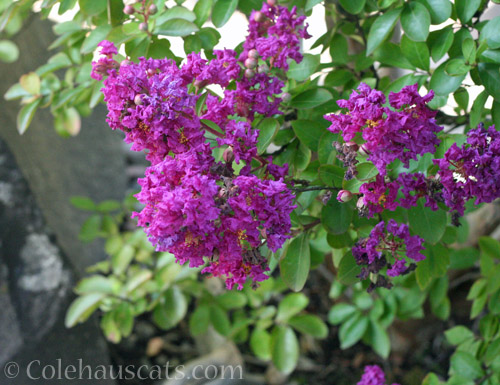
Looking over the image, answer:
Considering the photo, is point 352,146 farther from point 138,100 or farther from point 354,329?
point 354,329

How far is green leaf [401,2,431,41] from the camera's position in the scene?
0.80 meters

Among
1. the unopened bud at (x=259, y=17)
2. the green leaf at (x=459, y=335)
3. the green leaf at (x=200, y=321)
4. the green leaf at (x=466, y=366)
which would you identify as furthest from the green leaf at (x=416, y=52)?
the green leaf at (x=200, y=321)

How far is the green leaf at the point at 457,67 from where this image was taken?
0.78 metres

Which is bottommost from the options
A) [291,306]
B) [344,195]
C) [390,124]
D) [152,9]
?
[291,306]

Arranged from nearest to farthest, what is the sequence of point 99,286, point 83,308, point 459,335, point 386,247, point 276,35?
point 386,247 < point 276,35 < point 459,335 < point 83,308 < point 99,286

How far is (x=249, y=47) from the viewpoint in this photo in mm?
842

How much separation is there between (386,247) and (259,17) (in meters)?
0.42

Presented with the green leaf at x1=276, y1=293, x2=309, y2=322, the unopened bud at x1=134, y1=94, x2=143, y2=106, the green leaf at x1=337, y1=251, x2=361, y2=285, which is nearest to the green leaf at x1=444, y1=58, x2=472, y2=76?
the green leaf at x1=337, y1=251, x2=361, y2=285

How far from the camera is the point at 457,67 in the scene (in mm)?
796

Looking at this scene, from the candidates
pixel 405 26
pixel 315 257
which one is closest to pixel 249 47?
pixel 405 26

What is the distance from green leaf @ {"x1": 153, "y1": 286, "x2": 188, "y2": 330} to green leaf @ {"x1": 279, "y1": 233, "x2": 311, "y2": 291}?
766 mm

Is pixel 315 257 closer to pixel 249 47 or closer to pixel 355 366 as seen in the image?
pixel 249 47

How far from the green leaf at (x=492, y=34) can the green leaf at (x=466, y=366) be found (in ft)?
2.33

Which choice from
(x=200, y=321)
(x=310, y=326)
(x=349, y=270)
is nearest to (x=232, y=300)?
(x=200, y=321)
